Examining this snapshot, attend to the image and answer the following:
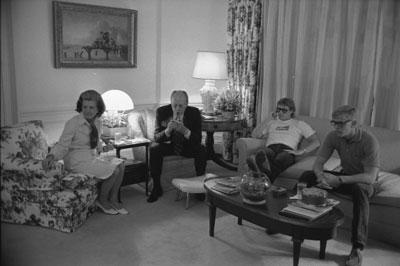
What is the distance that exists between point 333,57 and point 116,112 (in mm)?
2254

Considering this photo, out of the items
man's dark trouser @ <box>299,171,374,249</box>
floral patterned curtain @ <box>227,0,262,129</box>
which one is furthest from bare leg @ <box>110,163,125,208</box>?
floral patterned curtain @ <box>227,0,262,129</box>

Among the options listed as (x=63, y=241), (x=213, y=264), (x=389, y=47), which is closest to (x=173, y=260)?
(x=213, y=264)

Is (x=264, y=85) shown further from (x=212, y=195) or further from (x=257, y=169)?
(x=212, y=195)

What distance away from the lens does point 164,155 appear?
141 inches

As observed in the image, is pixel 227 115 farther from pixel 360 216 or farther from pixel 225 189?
pixel 360 216

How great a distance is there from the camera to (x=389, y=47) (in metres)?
3.37

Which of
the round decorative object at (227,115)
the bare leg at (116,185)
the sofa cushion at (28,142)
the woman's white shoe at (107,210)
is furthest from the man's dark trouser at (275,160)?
the sofa cushion at (28,142)

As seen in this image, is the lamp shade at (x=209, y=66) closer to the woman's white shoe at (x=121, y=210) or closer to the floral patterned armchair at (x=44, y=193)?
the woman's white shoe at (x=121, y=210)

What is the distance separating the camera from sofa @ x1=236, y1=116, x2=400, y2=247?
8.72 feet

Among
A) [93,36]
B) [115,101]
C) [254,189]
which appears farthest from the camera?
[93,36]

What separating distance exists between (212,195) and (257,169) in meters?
0.78

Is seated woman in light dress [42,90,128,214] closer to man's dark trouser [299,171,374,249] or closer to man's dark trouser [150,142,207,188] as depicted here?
man's dark trouser [150,142,207,188]

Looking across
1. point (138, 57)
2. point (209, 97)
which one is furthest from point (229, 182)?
point (138, 57)

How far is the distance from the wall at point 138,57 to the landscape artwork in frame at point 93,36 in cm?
7
